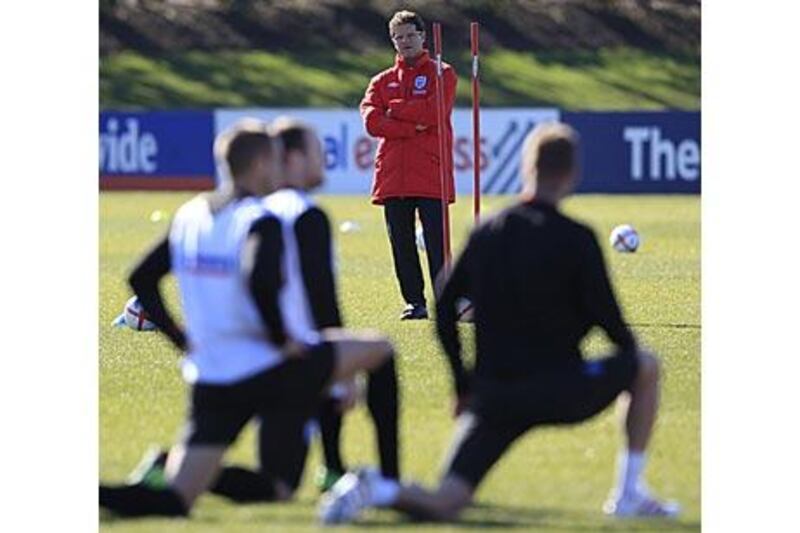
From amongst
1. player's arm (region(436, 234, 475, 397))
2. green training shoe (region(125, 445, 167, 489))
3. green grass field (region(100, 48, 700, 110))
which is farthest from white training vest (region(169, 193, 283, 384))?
green grass field (region(100, 48, 700, 110))

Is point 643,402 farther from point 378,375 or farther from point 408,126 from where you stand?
point 408,126

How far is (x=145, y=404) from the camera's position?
11.5 m

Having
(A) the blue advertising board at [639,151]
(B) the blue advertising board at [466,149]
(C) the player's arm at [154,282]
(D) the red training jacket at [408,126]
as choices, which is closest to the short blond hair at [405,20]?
(D) the red training jacket at [408,126]

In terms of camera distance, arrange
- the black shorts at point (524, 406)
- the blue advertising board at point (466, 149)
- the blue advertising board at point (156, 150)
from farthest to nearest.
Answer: the blue advertising board at point (156, 150) < the blue advertising board at point (466, 149) < the black shorts at point (524, 406)

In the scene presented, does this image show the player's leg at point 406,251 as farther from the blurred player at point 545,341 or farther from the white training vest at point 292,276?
the blurred player at point 545,341

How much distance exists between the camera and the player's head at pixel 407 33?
14.7m

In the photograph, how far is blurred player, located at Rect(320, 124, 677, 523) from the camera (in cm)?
853

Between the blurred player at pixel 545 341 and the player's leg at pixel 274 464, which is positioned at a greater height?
the blurred player at pixel 545 341

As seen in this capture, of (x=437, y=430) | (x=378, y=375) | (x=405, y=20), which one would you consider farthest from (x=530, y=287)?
(x=405, y=20)

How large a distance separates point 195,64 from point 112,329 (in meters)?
30.2

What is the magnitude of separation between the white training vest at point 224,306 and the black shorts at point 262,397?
4 cm
